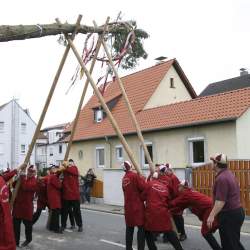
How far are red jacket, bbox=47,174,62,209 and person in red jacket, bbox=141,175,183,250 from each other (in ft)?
15.1

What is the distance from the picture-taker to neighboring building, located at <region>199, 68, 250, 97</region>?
41.8 metres

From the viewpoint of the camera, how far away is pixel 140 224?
32.1 ft

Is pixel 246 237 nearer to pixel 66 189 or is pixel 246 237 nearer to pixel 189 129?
pixel 66 189

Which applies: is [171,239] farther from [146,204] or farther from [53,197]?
[53,197]

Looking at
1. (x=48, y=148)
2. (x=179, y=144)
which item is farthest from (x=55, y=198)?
(x=48, y=148)

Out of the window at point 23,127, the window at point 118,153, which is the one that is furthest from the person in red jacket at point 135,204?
the window at point 23,127

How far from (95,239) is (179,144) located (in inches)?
407

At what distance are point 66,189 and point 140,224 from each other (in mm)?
4341

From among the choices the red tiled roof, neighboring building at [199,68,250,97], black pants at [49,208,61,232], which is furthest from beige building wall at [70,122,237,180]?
neighboring building at [199,68,250,97]

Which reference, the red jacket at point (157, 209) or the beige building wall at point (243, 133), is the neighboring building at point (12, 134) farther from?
the red jacket at point (157, 209)

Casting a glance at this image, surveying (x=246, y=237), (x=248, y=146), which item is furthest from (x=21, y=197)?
(x=248, y=146)

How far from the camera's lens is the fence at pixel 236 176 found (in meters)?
16.6

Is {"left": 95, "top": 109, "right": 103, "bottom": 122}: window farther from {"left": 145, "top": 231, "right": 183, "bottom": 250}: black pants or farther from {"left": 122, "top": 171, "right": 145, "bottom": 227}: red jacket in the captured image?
{"left": 145, "top": 231, "right": 183, "bottom": 250}: black pants

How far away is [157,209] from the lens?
9.19 m
